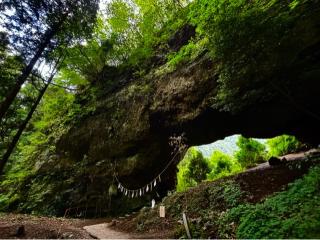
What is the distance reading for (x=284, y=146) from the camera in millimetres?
21562

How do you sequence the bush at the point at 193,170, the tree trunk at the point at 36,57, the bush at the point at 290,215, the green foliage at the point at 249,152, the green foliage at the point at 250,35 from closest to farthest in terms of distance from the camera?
the bush at the point at 290,215 < the green foliage at the point at 250,35 < the tree trunk at the point at 36,57 < the bush at the point at 193,170 < the green foliage at the point at 249,152

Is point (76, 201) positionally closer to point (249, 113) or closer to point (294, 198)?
point (249, 113)

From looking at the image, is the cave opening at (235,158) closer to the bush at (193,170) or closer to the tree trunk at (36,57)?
the bush at (193,170)

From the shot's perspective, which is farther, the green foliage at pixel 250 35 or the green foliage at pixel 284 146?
the green foliage at pixel 284 146

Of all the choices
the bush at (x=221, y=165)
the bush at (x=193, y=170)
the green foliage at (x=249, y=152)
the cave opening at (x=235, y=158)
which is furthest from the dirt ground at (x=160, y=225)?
the green foliage at (x=249, y=152)

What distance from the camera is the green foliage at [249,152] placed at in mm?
21484

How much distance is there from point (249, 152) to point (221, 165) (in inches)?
94.3

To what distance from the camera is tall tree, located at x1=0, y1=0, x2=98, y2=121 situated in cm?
871

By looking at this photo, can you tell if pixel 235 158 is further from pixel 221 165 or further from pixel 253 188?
pixel 253 188

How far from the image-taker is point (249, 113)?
11.9m

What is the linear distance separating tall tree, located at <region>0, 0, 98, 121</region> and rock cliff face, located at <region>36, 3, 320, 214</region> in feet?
15.8

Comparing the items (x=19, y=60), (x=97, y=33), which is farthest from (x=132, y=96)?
(x=19, y=60)

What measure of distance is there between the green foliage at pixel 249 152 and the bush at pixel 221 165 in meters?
0.64

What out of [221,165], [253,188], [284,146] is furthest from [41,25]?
[284,146]
